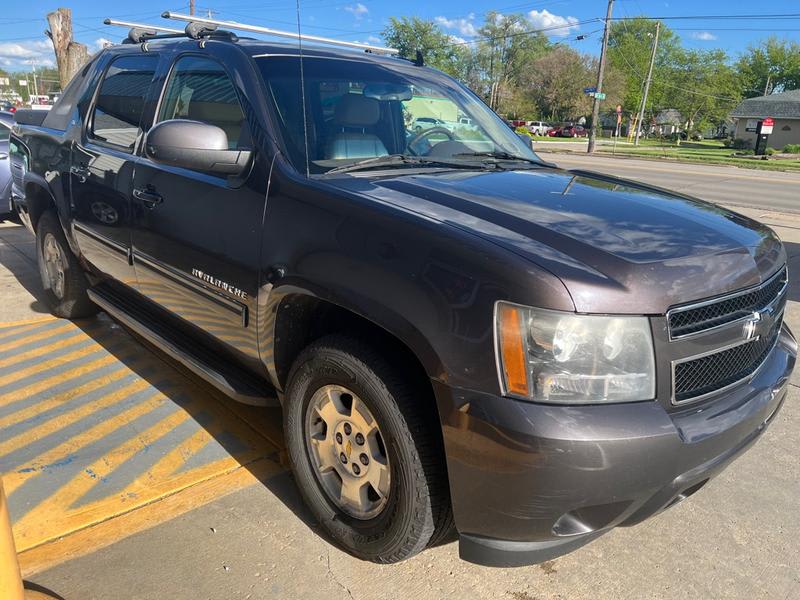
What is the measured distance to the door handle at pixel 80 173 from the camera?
155 inches

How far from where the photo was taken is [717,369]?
82.1 inches

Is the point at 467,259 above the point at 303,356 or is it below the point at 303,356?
above

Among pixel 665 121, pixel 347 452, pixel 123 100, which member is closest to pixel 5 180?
pixel 123 100

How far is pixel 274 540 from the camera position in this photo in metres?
2.58

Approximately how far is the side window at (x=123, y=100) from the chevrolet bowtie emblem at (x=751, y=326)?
310 cm

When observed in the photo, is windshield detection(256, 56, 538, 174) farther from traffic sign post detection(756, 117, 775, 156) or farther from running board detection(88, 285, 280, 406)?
traffic sign post detection(756, 117, 775, 156)

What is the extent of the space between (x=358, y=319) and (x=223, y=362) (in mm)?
1074

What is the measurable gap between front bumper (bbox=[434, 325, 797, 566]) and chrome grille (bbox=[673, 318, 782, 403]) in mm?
65

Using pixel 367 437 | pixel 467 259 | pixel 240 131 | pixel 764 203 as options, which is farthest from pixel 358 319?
pixel 764 203

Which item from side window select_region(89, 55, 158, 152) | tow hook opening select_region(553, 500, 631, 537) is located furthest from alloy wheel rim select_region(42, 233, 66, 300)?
tow hook opening select_region(553, 500, 631, 537)

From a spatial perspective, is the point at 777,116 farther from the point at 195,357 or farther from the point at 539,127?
the point at 195,357

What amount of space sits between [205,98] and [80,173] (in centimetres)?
135

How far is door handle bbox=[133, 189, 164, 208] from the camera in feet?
10.4

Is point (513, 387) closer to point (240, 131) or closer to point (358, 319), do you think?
point (358, 319)
